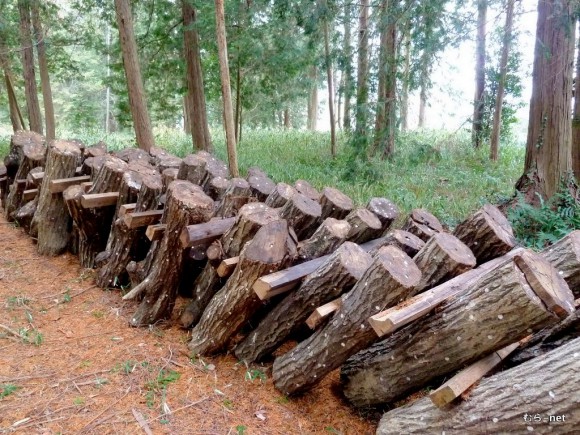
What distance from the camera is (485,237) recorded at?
3.21 meters

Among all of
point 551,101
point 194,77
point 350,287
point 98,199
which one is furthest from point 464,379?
point 194,77

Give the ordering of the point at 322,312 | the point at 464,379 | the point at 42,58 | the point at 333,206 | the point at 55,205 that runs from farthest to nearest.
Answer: the point at 42,58
the point at 55,205
the point at 333,206
the point at 322,312
the point at 464,379

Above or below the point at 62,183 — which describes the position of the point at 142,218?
below

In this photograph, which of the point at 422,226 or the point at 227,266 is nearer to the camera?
the point at 227,266

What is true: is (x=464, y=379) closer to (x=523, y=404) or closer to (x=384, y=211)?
(x=523, y=404)

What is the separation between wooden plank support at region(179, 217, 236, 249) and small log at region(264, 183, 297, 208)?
1.80 ft

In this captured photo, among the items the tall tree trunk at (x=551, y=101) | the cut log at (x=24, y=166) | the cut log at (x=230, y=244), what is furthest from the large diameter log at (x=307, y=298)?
the tall tree trunk at (x=551, y=101)

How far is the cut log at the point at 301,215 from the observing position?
12.3 ft

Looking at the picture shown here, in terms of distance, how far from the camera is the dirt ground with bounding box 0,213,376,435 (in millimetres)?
2727

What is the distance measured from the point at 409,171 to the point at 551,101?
3.40m

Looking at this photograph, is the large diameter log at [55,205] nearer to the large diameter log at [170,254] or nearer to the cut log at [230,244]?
the large diameter log at [170,254]

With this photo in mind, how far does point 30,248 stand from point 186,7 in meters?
7.10

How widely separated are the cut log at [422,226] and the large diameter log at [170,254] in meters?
1.76

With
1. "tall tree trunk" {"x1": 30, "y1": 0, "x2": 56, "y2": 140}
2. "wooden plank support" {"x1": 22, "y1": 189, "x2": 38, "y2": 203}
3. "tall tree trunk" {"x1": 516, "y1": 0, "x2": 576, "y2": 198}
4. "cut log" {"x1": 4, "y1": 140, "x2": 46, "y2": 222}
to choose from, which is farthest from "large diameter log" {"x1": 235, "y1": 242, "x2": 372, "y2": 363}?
"tall tree trunk" {"x1": 30, "y1": 0, "x2": 56, "y2": 140}
